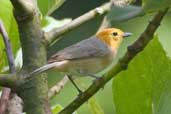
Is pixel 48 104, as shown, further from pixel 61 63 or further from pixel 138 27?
pixel 138 27

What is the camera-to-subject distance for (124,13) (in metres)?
0.66

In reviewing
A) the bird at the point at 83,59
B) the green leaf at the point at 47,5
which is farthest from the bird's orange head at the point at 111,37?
the green leaf at the point at 47,5

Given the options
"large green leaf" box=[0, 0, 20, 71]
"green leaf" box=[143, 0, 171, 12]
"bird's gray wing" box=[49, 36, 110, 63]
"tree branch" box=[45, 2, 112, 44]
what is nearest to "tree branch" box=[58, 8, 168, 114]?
"green leaf" box=[143, 0, 171, 12]

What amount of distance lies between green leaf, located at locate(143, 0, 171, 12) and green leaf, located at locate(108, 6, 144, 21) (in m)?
0.01

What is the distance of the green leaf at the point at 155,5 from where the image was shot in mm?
615

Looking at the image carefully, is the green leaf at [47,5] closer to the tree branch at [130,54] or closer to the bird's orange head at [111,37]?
the tree branch at [130,54]

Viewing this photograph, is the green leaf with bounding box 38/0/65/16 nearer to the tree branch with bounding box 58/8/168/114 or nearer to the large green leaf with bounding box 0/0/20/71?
the large green leaf with bounding box 0/0/20/71

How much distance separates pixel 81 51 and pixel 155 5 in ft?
3.19

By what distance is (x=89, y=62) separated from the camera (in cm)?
159

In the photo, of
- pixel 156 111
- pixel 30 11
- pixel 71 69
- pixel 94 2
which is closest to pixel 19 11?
pixel 30 11

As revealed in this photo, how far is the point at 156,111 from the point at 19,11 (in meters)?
0.26

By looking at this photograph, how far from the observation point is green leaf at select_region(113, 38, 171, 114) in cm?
85

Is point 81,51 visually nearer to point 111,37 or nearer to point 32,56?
point 111,37

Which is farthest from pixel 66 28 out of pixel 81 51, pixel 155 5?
pixel 81 51
